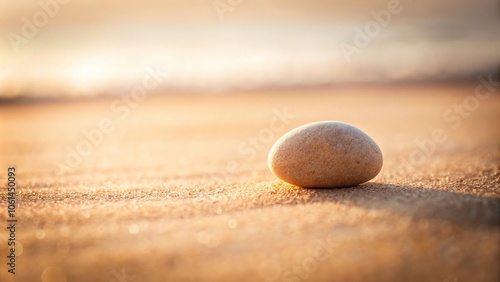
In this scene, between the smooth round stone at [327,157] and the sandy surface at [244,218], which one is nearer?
the sandy surface at [244,218]

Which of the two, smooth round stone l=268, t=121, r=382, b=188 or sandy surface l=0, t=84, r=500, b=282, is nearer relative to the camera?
sandy surface l=0, t=84, r=500, b=282

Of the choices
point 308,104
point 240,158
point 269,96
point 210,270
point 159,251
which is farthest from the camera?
point 269,96

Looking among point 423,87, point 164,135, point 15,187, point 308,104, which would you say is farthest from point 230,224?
point 423,87

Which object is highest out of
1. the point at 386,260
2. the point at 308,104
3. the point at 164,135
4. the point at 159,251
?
the point at 308,104

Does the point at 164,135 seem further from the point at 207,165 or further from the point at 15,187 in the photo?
the point at 15,187
